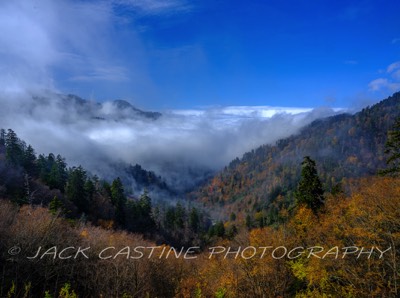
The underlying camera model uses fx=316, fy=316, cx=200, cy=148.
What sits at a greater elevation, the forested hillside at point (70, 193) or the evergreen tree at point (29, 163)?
the evergreen tree at point (29, 163)

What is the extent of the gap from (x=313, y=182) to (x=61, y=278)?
34741mm

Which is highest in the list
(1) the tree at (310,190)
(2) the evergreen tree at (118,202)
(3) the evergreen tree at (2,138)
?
(3) the evergreen tree at (2,138)

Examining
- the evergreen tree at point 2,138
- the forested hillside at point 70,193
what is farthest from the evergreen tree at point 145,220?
the evergreen tree at point 2,138

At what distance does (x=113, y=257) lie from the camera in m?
31.8

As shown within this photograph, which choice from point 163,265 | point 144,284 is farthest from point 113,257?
point 163,265

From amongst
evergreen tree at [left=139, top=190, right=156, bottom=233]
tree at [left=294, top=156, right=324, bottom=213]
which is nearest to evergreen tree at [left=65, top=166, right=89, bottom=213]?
evergreen tree at [left=139, top=190, right=156, bottom=233]

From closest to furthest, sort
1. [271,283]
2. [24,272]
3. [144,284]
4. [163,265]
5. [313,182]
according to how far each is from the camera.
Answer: [24,272], [144,284], [271,283], [163,265], [313,182]

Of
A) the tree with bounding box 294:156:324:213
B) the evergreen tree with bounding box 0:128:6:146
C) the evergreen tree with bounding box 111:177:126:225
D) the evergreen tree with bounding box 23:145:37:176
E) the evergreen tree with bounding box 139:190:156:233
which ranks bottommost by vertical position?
the evergreen tree with bounding box 139:190:156:233

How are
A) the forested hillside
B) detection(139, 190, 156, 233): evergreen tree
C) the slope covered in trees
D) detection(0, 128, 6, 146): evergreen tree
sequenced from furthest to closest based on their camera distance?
detection(0, 128, 6, 146): evergreen tree, detection(139, 190, 156, 233): evergreen tree, the forested hillside, the slope covered in trees

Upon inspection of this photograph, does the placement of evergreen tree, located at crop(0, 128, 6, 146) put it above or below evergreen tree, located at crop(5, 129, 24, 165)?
above

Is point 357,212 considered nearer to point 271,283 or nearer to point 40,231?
point 271,283

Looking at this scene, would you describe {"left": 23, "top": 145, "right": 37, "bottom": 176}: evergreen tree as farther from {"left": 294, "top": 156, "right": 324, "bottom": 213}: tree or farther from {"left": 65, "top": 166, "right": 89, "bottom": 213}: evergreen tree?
{"left": 294, "top": 156, "right": 324, "bottom": 213}: tree

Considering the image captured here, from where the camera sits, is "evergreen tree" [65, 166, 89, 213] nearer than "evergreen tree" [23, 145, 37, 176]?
Yes

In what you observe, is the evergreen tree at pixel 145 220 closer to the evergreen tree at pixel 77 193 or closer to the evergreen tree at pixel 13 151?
the evergreen tree at pixel 77 193
